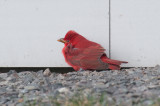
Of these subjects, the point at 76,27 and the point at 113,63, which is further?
the point at 76,27

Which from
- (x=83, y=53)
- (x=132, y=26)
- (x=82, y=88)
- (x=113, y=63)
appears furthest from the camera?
(x=132, y=26)

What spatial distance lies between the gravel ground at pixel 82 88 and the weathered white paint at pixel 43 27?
40 cm

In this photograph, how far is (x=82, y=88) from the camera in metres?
2.74

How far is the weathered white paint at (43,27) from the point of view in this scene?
4016 millimetres

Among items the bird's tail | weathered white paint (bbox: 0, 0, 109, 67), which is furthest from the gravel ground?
weathered white paint (bbox: 0, 0, 109, 67)

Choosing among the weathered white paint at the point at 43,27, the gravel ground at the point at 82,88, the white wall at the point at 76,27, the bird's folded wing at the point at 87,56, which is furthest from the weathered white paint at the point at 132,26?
the gravel ground at the point at 82,88

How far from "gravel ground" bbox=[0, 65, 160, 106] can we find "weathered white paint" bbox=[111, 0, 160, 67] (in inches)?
17.4

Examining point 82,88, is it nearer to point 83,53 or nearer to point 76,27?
point 83,53

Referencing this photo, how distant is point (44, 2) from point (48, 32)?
368 mm

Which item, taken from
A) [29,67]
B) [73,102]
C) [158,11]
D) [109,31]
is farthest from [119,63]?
[73,102]

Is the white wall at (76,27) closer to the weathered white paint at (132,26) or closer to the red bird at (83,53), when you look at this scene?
the weathered white paint at (132,26)

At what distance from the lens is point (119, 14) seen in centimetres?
399

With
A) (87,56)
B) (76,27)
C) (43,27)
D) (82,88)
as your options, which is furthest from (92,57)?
(82,88)

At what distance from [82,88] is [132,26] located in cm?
152
